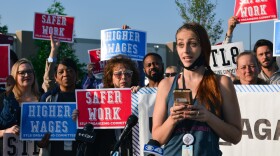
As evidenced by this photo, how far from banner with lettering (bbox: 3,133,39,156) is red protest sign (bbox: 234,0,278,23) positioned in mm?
3743

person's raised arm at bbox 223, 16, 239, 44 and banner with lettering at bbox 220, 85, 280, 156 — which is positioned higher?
person's raised arm at bbox 223, 16, 239, 44

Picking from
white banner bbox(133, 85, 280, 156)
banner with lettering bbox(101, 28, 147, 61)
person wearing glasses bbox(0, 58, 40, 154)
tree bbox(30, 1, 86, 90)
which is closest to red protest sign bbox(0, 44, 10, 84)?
person wearing glasses bbox(0, 58, 40, 154)

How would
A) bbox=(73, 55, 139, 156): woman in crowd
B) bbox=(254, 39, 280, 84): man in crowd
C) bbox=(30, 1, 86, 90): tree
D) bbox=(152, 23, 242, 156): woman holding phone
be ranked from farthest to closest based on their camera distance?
bbox=(30, 1, 86, 90): tree < bbox=(254, 39, 280, 84): man in crowd < bbox=(73, 55, 139, 156): woman in crowd < bbox=(152, 23, 242, 156): woman holding phone

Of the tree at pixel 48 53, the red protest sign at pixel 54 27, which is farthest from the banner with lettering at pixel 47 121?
the tree at pixel 48 53

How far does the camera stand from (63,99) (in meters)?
6.20

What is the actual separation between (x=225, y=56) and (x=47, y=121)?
289 centimetres

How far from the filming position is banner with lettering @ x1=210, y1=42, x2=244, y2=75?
7.87 metres

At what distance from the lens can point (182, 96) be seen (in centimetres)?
339

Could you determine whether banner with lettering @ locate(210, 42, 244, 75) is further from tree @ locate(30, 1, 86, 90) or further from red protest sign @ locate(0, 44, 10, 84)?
tree @ locate(30, 1, 86, 90)

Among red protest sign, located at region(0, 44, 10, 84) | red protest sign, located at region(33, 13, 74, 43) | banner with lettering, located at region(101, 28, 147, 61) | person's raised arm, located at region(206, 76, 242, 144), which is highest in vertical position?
red protest sign, located at region(33, 13, 74, 43)

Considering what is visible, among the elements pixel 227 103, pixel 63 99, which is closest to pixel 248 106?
pixel 63 99

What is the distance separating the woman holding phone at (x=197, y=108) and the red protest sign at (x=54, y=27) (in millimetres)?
6484

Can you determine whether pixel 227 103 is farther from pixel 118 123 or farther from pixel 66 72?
pixel 66 72

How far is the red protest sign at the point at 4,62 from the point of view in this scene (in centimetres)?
746
